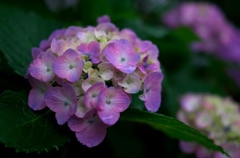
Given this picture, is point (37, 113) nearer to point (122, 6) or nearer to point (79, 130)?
point (79, 130)

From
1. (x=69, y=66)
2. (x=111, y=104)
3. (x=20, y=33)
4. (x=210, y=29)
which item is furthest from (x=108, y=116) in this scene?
(x=210, y=29)

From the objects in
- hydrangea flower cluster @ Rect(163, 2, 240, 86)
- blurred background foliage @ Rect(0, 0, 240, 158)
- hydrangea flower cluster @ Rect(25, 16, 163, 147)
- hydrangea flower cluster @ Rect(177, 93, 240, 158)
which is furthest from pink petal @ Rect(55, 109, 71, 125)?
hydrangea flower cluster @ Rect(163, 2, 240, 86)

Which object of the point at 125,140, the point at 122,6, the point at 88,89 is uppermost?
the point at 88,89

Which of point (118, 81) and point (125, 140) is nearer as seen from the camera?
point (118, 81)

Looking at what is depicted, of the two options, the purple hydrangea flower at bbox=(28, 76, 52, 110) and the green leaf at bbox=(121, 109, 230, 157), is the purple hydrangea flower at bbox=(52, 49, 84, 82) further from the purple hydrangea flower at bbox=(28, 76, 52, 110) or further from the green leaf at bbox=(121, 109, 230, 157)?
the green leaf at bbox=(121, 109, 230, 157)

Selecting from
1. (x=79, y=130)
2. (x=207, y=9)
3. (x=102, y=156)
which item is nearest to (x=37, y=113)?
(x=79, y=130)

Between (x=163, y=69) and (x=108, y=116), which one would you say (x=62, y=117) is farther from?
(x=163, y=69)

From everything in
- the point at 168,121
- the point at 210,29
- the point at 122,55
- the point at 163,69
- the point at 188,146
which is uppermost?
the point at 122,55

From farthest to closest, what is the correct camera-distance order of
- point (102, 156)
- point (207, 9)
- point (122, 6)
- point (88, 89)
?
point (207, 9), point (122, 6), point (102, 156), point (88, 89)
